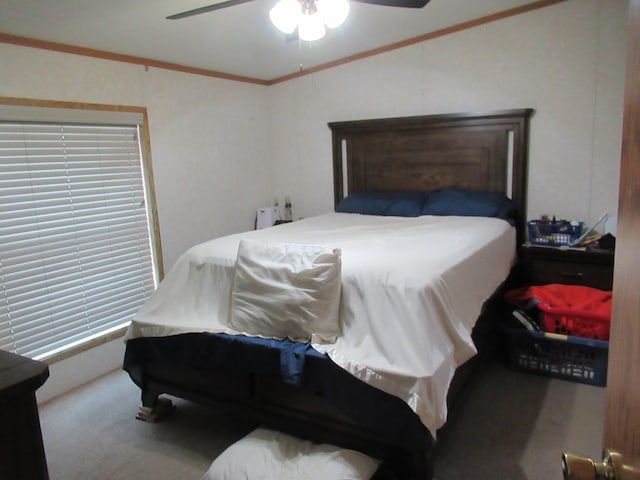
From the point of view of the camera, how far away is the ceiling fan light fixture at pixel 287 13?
7.50 feet

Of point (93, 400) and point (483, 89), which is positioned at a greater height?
point (483, 89)

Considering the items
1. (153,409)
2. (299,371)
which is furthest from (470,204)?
(153,409)

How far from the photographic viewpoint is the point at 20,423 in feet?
2.25

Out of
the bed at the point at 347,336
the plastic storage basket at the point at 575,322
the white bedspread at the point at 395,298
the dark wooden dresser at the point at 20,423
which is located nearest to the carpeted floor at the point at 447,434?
the bed at the point at 347,336

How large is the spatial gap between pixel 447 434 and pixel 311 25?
2.26 metres

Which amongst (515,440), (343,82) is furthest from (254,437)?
(343,82)

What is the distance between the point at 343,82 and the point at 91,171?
8.09ft

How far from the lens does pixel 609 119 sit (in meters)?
3.28

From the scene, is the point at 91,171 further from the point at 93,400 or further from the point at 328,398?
the point at 328,398

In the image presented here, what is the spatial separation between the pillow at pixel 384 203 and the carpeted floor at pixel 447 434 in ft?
4.92

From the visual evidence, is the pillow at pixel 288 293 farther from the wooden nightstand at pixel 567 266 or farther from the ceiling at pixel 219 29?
the wooden nightstand at pixel 567 266

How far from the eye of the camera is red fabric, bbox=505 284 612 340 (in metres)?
2.78

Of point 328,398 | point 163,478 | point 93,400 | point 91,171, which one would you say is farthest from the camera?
point 91,171

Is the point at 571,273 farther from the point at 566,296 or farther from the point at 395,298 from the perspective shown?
the point at 395,298
